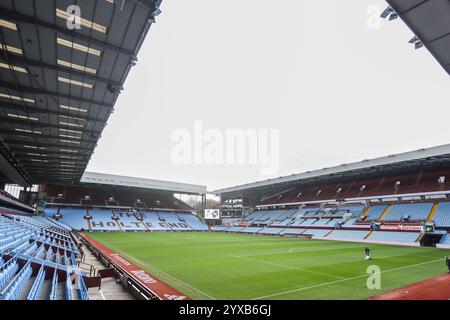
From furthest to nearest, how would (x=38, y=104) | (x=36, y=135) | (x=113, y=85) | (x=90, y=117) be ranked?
(x=36, y=135) → (x=90, y=117) → (x=38, y=104) → (x=113, y=85)

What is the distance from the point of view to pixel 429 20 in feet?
19.3

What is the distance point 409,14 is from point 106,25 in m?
10.00

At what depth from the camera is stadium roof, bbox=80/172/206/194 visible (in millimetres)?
56438

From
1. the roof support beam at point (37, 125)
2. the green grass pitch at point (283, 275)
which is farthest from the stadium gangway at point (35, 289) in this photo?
the roof support beam at point (37, 125)

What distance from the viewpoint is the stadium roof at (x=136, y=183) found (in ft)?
185

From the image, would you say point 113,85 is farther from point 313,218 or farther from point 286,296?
point 313,218

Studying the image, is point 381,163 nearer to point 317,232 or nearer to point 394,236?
point 394,236

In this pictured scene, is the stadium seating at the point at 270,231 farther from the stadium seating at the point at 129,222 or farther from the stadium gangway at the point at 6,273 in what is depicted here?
the stadium gangway at the point at 6,273

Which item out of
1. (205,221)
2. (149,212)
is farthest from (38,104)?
(205,221)

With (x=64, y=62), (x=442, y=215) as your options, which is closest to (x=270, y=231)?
(x=442, y=215)

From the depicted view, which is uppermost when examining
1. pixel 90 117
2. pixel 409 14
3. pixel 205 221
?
pixel 90 117

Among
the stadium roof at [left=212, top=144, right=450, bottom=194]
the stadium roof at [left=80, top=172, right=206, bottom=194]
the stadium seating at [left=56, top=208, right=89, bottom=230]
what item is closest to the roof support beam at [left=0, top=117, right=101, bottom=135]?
the stadium seating at [left=56, top=208, right=89, bottom=230]

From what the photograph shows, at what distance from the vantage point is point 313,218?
1881 inches

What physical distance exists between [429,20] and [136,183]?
62.6 m
